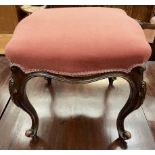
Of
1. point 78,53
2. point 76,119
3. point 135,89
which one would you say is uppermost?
point 78,53

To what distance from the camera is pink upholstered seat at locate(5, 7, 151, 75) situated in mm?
727

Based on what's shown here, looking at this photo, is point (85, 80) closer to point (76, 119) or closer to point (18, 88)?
point (18, 88)

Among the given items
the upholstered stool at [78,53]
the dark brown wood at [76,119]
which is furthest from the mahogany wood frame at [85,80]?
the dark brown wood at [76,119]

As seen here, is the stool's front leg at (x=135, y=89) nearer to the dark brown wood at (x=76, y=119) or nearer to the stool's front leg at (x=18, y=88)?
the dark brown wood at (x=76, y=119)

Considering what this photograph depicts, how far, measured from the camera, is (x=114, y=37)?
A: 2.52 ft

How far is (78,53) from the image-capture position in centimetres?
72

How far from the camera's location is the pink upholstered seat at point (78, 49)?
2.38 ft

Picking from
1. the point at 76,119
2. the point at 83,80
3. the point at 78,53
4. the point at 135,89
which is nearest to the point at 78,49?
the point at 78,53

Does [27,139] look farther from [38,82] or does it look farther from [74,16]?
[74,16]

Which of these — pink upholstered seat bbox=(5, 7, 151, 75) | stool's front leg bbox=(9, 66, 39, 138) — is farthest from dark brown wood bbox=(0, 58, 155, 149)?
pink upholstered seat bbox=(5, 7, 151, 75)

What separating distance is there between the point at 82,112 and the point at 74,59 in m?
0.50

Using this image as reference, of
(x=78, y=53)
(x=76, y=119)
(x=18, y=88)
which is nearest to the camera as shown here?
(x=78, y=53)

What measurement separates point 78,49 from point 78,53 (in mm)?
14
